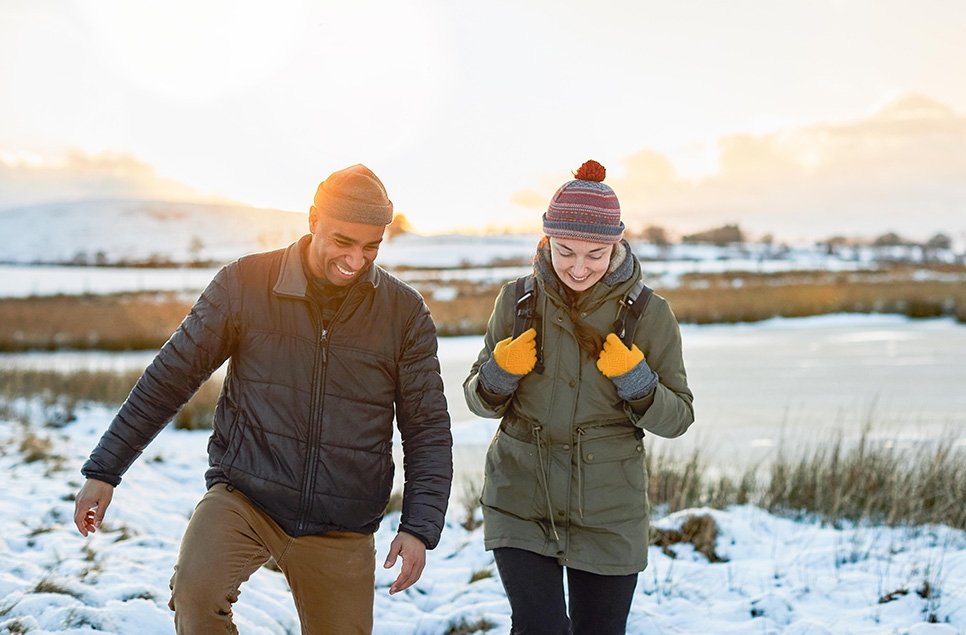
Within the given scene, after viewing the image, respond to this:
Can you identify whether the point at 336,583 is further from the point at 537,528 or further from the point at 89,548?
the point at 89,548

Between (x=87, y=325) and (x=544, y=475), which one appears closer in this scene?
(x=544, y=475)

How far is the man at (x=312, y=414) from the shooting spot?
2.51 meters

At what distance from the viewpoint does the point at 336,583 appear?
262 cm

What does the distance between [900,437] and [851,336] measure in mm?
12688

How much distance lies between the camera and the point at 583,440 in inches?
100

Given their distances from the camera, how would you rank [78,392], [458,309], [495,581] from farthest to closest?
[458,309], [78,392], [495,581]

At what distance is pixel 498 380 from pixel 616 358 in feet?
1.23

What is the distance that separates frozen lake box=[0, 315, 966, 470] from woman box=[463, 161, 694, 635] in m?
3.84

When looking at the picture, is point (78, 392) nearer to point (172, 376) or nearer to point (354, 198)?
point (172, 376)

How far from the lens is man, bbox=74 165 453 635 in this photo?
2.51 m

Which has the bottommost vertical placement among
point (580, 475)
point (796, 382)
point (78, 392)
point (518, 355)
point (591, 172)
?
point (78, 392)

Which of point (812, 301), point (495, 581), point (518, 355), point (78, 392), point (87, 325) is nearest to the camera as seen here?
point (518, 355)

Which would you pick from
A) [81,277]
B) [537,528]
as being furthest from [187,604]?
[81,277]

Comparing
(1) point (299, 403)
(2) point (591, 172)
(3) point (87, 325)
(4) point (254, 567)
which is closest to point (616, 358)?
(2) point (591, 172)
